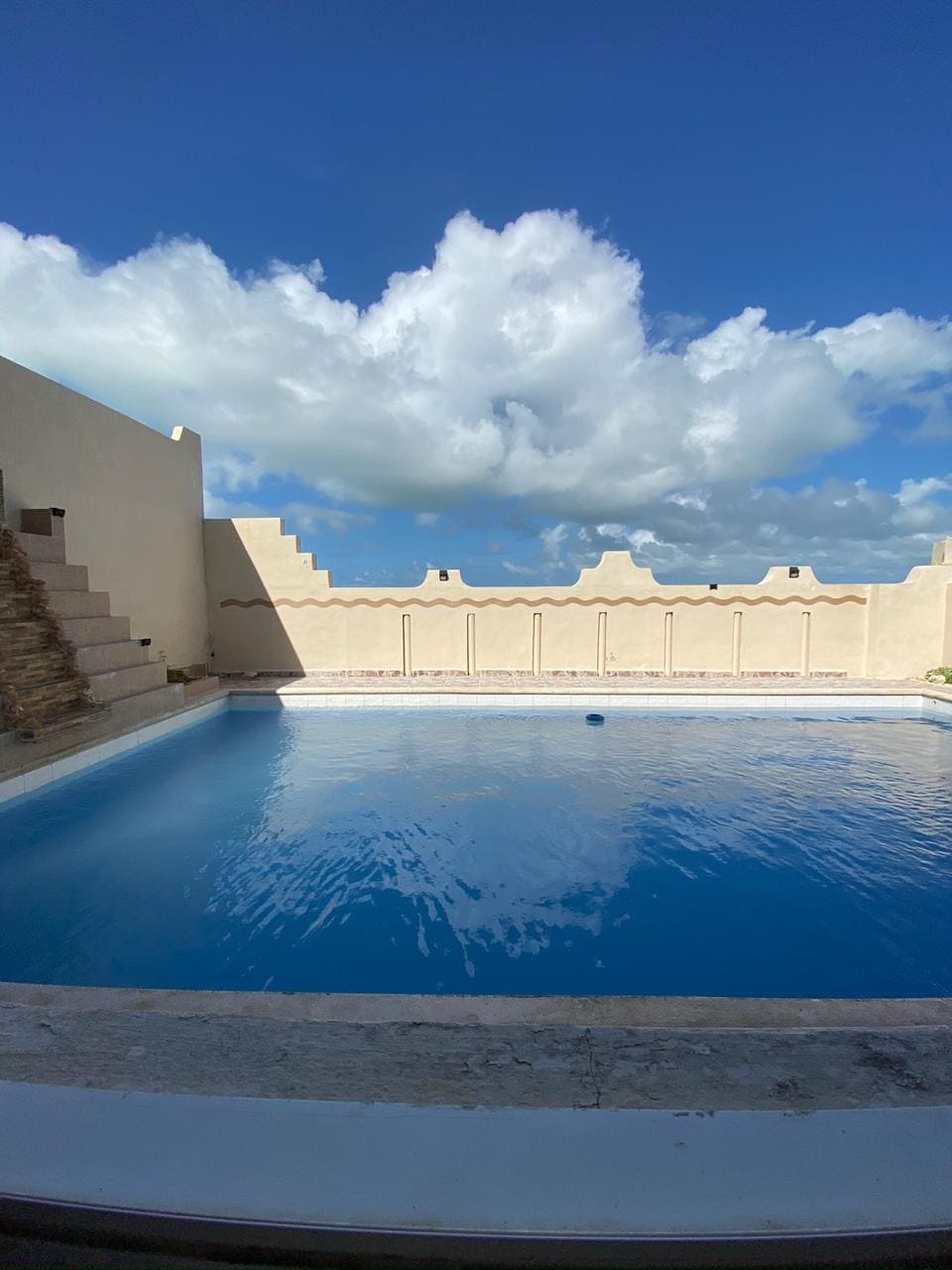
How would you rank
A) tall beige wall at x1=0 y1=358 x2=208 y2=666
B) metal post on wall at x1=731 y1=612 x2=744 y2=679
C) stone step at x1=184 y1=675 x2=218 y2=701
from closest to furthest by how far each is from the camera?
tall beige wall at x1=0 y1=358 x2=208 y2=666 → stone step at x1=184 y1=675 x2=218 y2=701 → metal post on wall at x1=731 y1=612 x2=744 y2=679

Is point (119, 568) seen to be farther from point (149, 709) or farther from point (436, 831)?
point (436, 831)

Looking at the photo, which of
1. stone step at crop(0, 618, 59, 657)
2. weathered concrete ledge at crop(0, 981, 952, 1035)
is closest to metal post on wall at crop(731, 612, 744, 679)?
weathered concrete ledge at crop(0, 981, 952, 1035)

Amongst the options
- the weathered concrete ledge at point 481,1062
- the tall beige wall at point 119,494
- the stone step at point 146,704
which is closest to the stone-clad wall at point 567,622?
the tall beige wall at point 119,494

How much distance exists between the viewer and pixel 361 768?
27.2 ft

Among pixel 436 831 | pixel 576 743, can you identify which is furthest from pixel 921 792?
pixel 436 831

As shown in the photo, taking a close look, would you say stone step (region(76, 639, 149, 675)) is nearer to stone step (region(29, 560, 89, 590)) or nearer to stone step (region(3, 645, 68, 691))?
stone step (region(3, 645, 68, 691))

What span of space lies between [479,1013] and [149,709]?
914cm

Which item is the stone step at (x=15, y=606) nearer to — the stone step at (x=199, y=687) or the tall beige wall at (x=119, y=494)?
the tall beige wall at (x=119, y=494)

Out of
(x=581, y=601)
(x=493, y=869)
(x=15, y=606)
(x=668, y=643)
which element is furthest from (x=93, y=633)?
(x=668, y=643)

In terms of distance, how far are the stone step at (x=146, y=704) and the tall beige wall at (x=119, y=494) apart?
6.28ft

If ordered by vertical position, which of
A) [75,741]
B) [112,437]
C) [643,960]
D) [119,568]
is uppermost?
[112,437]

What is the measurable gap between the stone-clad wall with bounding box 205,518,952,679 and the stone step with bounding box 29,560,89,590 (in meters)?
4.71

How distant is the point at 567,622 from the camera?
13922mm

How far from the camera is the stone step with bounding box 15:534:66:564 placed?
8742 mm
